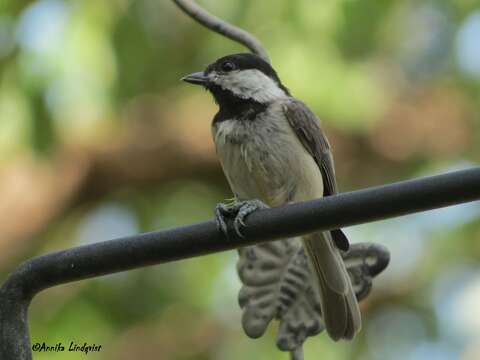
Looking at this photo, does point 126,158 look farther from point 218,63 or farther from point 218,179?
point 218,63

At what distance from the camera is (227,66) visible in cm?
369

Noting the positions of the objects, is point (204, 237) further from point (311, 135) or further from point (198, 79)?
point (198, 79)

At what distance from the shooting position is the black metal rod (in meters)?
1.80

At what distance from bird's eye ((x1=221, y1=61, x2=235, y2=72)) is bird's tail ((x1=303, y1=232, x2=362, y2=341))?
0.76 metres

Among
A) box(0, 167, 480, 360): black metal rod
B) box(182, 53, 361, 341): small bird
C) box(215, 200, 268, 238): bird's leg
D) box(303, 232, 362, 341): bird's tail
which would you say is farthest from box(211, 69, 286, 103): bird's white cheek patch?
box(0, 167, 480, 360): black metal rod

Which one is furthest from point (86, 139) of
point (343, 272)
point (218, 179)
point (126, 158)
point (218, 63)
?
point (343, 272)

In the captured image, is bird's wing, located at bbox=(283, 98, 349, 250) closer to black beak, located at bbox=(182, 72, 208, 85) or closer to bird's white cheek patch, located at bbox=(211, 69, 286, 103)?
bird's white cheek patch, located at bbox=(211, 69, 286, 103)

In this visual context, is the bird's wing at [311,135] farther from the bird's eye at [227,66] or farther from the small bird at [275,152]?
the bird's eye at [227,66]

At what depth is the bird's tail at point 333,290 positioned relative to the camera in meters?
2.90

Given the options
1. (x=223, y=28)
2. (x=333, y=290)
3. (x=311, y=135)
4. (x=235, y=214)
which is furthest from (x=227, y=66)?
(x=235, y=214)

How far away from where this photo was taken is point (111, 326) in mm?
5066

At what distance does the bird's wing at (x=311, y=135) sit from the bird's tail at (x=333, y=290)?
241 millimetres

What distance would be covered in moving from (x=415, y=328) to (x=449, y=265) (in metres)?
0.42

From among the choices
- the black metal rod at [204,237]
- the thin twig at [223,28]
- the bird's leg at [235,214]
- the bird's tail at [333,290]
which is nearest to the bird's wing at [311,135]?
the bird's tail at [333,290]
